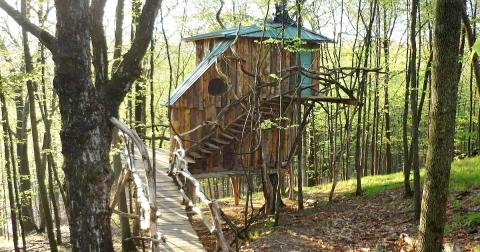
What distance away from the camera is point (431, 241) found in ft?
15.8

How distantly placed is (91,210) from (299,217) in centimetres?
958

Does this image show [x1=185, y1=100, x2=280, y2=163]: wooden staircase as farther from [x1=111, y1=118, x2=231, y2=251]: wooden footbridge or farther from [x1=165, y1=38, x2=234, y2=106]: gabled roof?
[x1=165, y1=38, x2=234, y2=106]: gabled roof

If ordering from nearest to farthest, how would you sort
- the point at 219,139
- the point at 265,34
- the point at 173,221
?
the point at 173,221 → the point at 265,34 → the point at 219,139

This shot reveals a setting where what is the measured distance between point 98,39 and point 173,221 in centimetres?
484

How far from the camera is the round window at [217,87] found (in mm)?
14172

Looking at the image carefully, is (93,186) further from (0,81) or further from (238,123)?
(238,123)

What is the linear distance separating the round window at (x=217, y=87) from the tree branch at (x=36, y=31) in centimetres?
975

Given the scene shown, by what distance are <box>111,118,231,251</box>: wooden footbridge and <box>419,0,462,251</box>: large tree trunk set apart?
8.86 feet

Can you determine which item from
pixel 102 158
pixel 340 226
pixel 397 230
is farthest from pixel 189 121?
pixel 102 158

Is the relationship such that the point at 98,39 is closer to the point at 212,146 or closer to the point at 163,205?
the point at 163,205

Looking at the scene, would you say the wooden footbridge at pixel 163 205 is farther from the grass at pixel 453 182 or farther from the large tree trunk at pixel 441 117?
the grass at pixel 453 182

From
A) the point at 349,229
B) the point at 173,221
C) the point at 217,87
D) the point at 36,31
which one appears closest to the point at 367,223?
the point at 349,229

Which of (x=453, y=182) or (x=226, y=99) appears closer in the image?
(x=453, y=182)

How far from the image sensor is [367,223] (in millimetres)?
10805
